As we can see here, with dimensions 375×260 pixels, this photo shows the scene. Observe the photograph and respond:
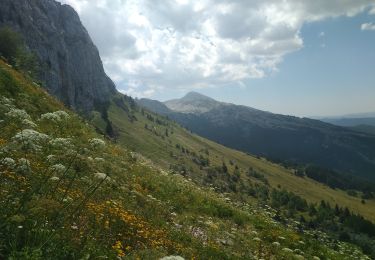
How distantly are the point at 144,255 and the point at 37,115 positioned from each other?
17.9 metres

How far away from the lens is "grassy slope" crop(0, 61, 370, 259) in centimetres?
912

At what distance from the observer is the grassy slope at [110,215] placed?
912 cm

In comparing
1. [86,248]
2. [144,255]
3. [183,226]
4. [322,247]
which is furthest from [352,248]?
[86,248]

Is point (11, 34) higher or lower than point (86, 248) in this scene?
higher

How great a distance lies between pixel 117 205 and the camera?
603 inches

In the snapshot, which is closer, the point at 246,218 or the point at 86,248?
the point at 86,248

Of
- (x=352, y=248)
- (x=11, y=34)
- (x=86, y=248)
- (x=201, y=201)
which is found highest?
(x=11, y=34)

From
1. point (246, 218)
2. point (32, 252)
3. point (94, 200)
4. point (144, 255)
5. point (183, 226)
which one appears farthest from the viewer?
point (246, 218)

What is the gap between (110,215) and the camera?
1352 centimetres

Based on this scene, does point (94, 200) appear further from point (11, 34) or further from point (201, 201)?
point (11, 34)

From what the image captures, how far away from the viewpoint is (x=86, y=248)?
10.1m

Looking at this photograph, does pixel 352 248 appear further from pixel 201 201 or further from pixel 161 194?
pixel 161 194

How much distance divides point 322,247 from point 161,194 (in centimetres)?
828

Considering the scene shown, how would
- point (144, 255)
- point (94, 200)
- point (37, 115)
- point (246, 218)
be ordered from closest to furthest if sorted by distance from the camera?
1. point (144, 255)
2. point (94, 200)
3. point (246, 218)
4. point (37, 115)
